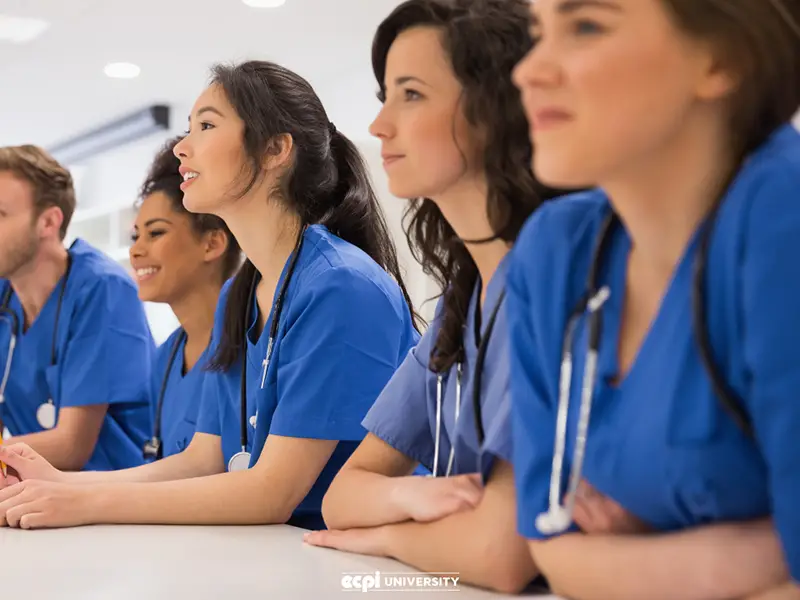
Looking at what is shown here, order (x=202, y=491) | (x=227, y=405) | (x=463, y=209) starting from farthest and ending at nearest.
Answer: (x=227, y=405) < (x=202, y=491) < (x=463, y=209)

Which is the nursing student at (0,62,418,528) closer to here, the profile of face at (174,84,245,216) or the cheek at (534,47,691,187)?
the profile of face at (174,84,245,216)

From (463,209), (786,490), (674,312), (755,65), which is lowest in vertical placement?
(786,490)

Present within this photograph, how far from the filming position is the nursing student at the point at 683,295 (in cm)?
80

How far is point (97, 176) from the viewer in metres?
8.28

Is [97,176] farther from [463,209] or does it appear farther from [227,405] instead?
[463,209]

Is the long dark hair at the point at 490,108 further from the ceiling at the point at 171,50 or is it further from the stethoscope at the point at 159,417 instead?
the ceiling at the point at 171,50

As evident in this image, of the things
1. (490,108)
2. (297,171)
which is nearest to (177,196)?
(297,171)

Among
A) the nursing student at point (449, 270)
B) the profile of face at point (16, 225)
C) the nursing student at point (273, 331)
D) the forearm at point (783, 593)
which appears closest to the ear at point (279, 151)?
the nursing student at point (273, 331)

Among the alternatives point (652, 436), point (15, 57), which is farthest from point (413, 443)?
point (15, 57)

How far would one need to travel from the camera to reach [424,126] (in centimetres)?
130

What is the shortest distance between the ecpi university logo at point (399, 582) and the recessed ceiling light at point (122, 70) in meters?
5.18

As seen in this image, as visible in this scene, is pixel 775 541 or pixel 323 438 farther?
pixel 323 438

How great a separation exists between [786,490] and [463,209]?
2.16ft

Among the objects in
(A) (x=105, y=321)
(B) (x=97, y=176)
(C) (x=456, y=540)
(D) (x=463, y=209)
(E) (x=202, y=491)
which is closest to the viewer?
(C) (x=456, y=540)
